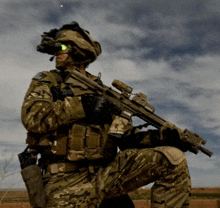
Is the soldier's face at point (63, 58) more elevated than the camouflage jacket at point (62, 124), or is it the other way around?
the soldier's face at point (63, 58)

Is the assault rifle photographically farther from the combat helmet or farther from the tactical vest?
the combat helmet

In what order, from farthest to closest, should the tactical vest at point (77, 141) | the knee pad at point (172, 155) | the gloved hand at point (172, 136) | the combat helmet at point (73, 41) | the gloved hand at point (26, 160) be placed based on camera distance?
the combat helmet at point (73, 41) < the gloved hand at point (26, 160) < the tactical vest at point (77, 141) < the gloved hand at point (172, 136) < the knee pad at point (172, 155)

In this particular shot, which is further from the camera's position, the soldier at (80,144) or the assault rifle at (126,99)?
the assault rifle at (126,99)

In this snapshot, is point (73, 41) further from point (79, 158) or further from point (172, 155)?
point (172, 155)

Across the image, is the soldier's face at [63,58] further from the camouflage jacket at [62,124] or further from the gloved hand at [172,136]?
the gloved hand at [172,136]

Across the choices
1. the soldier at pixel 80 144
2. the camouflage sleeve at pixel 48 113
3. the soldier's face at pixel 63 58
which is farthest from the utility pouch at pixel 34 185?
the soldier's face at pixel 63 58

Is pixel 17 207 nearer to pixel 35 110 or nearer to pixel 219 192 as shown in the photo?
pixel 35 110

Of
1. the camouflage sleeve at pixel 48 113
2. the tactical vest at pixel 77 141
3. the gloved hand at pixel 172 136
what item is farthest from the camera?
the tactical vest at pixel 77 141

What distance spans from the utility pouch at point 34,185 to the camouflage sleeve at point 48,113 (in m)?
0.48

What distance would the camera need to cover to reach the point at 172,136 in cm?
327

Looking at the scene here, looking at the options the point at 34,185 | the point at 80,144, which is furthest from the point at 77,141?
the point at 34,185

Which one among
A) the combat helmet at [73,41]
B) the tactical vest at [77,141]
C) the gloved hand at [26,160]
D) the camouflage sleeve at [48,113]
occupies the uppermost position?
the combat helmet at [73,41]

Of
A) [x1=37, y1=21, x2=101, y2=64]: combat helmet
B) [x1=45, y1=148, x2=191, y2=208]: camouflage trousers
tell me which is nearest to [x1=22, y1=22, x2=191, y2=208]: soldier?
[x1=45, y1=148, x2=191, y2=208]: camouflage trousers

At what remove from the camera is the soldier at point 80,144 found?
3.24 meters
